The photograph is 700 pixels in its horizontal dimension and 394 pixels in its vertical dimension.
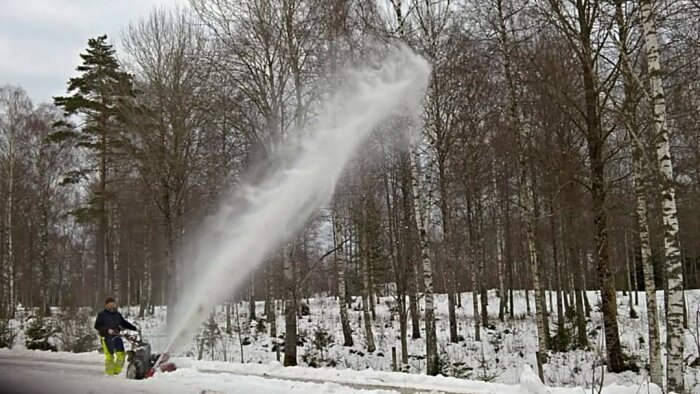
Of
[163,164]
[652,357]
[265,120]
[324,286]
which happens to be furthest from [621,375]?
A: [324,286]

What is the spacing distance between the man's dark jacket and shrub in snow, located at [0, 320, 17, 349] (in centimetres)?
1018

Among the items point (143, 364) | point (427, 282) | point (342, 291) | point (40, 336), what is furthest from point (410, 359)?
point (40, 336)

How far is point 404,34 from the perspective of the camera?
1761 centimetres

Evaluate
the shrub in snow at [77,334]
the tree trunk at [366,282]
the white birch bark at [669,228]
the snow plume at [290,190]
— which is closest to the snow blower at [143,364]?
the snow plume at [290,190]

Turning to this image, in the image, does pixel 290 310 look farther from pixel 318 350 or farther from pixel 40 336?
pixel 40 336

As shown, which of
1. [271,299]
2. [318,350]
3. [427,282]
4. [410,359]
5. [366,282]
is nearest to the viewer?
[427,282]

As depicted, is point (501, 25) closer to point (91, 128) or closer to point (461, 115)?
point (461, 115)

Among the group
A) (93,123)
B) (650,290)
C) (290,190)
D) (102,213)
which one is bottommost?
(650,290)

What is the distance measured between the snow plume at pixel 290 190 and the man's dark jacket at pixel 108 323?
4.14 ft

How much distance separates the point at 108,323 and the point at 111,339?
433 millimetres

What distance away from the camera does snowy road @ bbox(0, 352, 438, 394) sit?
34.4ft

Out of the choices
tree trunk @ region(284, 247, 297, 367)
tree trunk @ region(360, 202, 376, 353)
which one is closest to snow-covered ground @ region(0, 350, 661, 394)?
tree trunk @ region(284, 247, 297, 367)

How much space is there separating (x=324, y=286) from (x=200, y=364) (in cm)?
3790

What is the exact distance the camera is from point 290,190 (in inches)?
572
